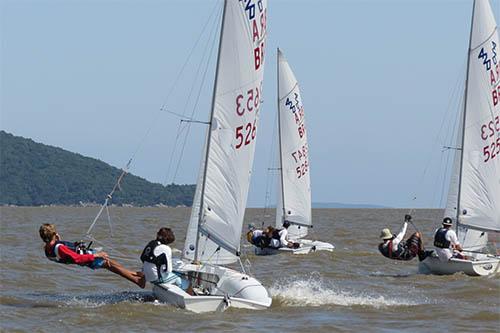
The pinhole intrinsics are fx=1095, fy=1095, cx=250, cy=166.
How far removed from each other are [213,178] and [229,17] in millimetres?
2350

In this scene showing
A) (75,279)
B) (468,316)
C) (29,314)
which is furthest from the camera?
(75,279)

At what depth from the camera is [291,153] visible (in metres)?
30.5

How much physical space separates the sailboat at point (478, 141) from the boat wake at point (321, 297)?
5255 millimetres

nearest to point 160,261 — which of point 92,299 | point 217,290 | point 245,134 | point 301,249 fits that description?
point 217,290

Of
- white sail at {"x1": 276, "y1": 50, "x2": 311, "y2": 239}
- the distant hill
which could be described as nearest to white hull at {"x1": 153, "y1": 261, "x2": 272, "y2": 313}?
white sail at {"x1": 276, "y1": 50, "x2": 311, "y2": 239}

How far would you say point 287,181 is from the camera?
99.9 ft

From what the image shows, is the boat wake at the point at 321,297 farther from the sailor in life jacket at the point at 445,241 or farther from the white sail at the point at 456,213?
the white sail at the point at 456,213

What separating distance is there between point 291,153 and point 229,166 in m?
14.5

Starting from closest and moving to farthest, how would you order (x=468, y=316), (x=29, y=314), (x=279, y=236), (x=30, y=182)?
(x=29, y=314) < (x=468, y=316) < (x=279, y=236) < (x=30, y=182)

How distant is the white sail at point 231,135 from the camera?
52.0ft

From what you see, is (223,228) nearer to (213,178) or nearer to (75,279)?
(213,178)

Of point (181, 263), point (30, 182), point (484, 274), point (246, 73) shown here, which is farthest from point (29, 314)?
point (30, 182)

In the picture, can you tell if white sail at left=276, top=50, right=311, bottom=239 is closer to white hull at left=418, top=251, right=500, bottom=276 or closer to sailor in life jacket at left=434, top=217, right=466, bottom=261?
white hull at left=418, top=251, right=500, bottom=276

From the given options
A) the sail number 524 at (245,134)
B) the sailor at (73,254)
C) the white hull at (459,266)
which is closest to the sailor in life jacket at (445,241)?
the white hull at (459,266)
